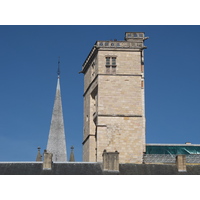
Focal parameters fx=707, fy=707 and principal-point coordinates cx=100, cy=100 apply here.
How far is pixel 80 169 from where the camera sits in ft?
156

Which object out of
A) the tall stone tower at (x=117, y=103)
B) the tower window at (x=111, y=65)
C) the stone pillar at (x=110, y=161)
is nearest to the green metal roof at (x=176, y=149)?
the tall stone tower at (x=117, y=103)

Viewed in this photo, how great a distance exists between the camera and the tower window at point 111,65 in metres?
52.3

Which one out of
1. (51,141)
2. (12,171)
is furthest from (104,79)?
(51,141)

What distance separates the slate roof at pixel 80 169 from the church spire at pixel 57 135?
20.4 meters

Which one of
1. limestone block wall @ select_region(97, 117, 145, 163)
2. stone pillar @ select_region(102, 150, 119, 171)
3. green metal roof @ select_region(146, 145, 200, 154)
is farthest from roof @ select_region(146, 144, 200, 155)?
stone pillar @ select_region(102, 150, 119, 171)

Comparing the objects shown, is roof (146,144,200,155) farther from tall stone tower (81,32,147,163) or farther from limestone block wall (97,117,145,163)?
limestone block wall (97,117,145,163)

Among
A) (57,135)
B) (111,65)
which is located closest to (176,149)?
(111,65)

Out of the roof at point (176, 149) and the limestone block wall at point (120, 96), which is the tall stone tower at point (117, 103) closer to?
the limestone block wall at point (120, 96)

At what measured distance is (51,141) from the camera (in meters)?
68.9

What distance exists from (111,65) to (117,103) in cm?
301

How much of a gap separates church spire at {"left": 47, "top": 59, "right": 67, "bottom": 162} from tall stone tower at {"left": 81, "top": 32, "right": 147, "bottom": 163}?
14783 mm

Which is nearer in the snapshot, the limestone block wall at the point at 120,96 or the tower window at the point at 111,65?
the limestone block wall at the point at 120,96

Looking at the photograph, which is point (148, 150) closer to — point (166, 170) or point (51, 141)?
point (166, 170)

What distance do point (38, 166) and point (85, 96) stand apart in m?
10.7
